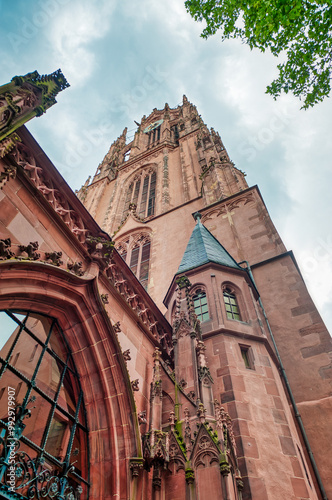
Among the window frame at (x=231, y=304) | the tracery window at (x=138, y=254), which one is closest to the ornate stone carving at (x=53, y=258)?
the window frame at (x=231, y=304)

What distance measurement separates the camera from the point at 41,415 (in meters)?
6.54

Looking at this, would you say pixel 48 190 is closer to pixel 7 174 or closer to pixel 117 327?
pixel 7 174

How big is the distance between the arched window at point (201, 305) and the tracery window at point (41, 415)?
3.60 meters

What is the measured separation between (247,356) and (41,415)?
4.01 metres

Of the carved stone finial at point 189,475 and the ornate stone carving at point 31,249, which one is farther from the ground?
the ornate stone carving at point 31,249

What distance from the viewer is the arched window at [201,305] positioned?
8.52 m

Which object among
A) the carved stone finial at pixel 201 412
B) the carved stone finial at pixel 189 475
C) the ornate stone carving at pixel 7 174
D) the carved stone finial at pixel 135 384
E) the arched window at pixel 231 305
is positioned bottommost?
the carved stone finial at pixel 189 475

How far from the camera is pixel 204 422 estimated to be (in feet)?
16.3

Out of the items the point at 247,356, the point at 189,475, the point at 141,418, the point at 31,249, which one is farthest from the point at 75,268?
the point at 247,356

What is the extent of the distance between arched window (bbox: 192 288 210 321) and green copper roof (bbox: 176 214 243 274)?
34.7 inches

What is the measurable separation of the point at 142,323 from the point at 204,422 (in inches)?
102

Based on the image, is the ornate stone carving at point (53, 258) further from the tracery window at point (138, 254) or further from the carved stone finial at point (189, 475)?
the tracery window at point (138, 254)

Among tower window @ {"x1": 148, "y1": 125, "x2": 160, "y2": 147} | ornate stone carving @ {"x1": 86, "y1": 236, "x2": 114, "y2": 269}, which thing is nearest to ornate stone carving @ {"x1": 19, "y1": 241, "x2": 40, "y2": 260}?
ornate stone carving @ {"x1": 86, "y1": 236, "x2": 114, "y2": 269}

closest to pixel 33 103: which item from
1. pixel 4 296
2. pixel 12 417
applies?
pixel 4 296
